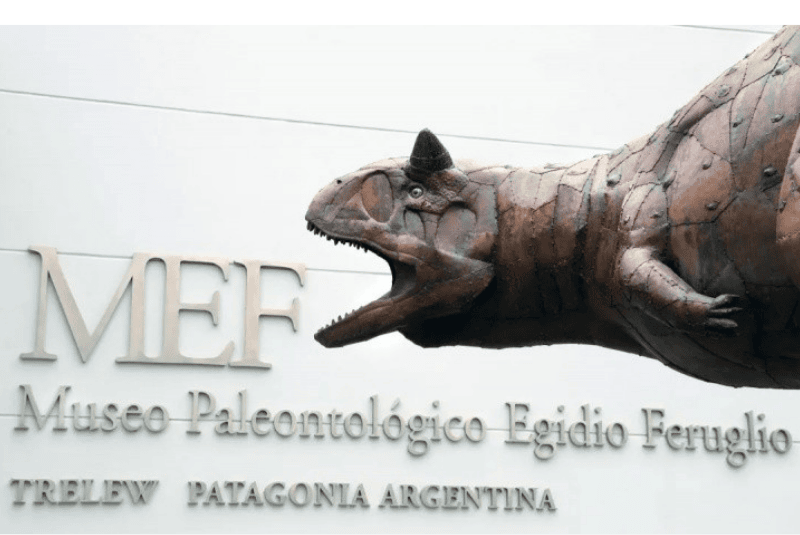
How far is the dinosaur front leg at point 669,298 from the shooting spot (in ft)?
14.7

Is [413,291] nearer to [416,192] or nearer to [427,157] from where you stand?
[416,192]

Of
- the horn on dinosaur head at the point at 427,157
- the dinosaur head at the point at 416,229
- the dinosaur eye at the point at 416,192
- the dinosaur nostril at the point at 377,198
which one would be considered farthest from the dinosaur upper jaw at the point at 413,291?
the horn on dinosaur head at the point at 427,157

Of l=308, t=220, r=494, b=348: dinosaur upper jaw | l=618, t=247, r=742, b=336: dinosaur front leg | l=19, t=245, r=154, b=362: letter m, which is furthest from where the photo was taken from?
l=19, t=245, r=154, b=362: letter m

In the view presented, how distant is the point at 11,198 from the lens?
11656mm

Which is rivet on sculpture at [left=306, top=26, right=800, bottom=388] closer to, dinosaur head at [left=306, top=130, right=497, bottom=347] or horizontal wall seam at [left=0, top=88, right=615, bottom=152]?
dinosaur head at [left=306, top=130, right=497, bottom=347]

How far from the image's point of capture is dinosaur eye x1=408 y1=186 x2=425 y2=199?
5.36m

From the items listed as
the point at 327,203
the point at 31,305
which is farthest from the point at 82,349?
the point at 327,203

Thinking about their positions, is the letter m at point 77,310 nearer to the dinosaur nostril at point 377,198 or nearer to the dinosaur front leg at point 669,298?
the dinosaur nostril at point 377,198

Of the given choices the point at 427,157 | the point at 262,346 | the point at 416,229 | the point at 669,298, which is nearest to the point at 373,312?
the point at 416,229

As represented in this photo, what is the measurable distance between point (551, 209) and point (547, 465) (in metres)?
7.47

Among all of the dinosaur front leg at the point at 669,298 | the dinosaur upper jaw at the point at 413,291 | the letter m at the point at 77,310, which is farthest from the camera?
the letter m at the point at 77,310

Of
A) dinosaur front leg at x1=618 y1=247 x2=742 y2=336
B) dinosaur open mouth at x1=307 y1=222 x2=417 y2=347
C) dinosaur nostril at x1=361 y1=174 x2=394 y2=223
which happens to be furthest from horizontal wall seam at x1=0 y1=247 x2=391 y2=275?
dinosaur front leg at x1=618 y1=247 x2=742 y2=336

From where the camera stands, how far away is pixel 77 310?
38.4 feet

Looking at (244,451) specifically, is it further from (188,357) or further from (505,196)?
(505,196)
